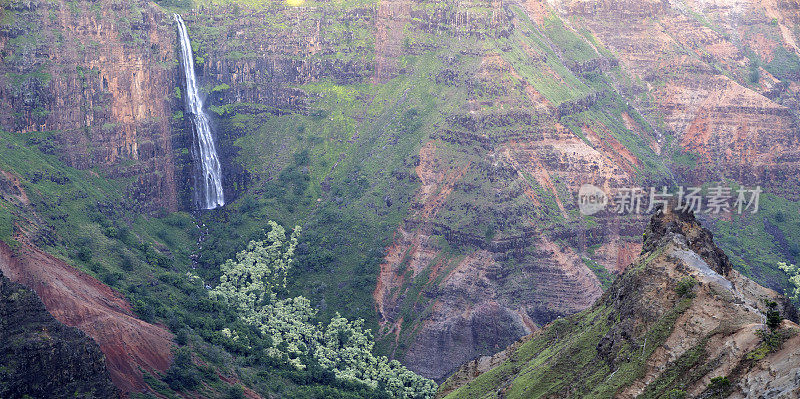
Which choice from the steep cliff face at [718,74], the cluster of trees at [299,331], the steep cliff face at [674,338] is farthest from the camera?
the steep cliff face at [718,74]

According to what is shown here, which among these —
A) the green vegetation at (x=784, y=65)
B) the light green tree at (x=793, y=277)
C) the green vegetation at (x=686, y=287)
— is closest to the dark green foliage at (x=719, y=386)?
the green vegetation at (x=686, y=287)

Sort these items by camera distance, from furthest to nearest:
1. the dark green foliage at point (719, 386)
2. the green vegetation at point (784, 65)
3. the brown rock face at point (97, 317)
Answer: the green vegetation at point (784, 65) < the brown rock face at point (97, 317) < the dark green foliage at point (719, 386)

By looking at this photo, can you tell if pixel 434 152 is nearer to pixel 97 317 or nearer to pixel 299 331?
pixel 299 331

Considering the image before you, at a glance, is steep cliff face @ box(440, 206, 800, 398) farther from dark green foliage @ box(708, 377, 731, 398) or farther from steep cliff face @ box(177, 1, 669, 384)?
steep cliff face @ box(177, 1, 669, 384)

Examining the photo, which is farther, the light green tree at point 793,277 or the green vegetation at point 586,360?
the light green tree at point 793,277

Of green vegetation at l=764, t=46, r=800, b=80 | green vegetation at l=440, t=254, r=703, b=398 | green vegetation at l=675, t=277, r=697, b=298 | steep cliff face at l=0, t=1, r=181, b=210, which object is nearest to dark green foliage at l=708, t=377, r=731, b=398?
green vegetation at l=440, t=254, r=703, b=398

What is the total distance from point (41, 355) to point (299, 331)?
26.7 m

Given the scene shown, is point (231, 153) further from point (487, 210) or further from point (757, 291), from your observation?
point (757, 291)

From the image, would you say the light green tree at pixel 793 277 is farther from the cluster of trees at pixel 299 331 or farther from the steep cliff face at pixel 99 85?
the steep cliff face at pixel 99 85

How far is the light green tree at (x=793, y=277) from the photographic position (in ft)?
283

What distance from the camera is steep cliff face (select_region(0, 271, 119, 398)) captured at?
5250 centimetres

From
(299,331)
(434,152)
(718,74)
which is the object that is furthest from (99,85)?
(718,74)

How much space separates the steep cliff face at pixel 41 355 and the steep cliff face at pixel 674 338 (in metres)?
26.0

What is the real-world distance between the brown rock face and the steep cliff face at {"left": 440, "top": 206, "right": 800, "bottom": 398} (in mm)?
26069
